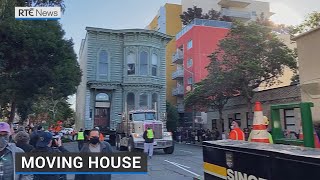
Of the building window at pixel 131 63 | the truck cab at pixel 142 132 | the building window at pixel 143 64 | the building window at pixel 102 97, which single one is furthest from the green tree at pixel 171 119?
the truck cab at pixel 142 132

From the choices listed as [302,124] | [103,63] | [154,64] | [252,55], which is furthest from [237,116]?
[302,124]

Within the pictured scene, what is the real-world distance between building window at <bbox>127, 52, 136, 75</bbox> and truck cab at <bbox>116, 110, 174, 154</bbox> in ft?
37.6

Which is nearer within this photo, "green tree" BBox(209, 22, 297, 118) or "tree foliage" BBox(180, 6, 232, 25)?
"green tree" BBox(209, 22, 297, 118)

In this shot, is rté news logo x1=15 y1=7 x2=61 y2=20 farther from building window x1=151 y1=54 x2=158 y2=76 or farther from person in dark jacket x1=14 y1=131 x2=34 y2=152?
building window x1=151 y1=54 x2=158 y2=76

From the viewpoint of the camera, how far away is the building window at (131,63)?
110ft

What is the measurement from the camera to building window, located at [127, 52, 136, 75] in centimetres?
3341

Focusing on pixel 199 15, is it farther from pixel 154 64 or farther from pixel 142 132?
pixel 142 132

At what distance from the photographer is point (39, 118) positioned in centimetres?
5544

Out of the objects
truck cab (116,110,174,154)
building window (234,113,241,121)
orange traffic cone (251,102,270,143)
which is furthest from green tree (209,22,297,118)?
orange traffic cone (251,102,270,143)

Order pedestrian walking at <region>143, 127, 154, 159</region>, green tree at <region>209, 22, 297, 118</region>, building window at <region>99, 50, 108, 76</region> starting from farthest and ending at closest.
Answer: building window at <region>99, 50, 108, 76</region> < green tree at <region>209, 22, 297, 118</region> < pedestrian walking at <region>143, 127, 154, 159</region>

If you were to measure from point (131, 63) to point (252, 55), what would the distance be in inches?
500

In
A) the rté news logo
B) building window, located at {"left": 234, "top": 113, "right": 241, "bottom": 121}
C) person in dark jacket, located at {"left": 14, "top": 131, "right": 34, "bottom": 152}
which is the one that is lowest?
person in dark jacket, located at {"left": 14, "top": 131, "right": 34, "bottom": 152}
